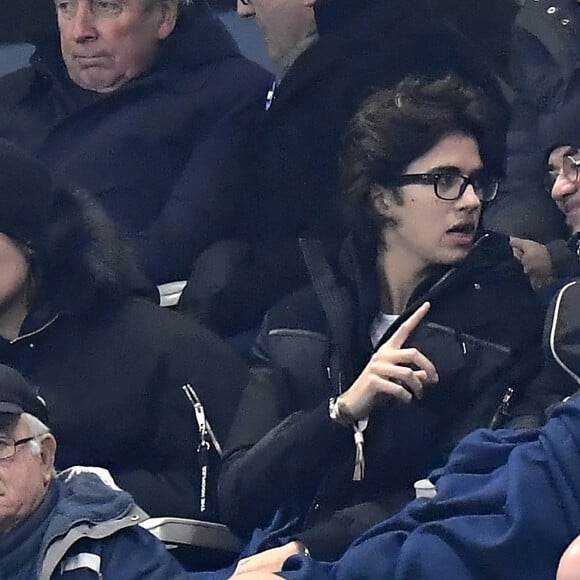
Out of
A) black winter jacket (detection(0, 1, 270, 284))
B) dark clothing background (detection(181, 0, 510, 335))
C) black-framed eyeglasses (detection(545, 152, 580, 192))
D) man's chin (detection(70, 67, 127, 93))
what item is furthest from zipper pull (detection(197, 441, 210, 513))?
man's chin (detection(70, 67, 127, 93))

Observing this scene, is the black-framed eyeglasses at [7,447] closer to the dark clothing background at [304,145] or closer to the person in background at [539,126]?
the dark clothing background at [304,145]

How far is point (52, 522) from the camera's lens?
2184mm

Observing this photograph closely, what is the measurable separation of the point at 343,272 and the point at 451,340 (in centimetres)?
19

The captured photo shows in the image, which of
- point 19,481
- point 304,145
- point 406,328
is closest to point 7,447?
point 19,481

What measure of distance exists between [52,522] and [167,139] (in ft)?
2.67

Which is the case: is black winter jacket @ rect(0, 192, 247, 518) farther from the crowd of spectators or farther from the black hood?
the black hood

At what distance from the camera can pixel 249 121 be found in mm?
2795

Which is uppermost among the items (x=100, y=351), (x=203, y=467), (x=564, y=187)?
(x=564, y=187)

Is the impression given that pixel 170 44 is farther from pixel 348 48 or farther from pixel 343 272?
pixel 343 272

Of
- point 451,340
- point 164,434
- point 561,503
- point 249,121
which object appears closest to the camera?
point 561,503

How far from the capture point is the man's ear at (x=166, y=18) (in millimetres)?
2910

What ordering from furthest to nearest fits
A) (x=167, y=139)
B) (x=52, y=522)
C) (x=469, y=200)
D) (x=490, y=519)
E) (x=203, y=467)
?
(x=167, y=139), (x=203, y=467), (x=469, y=200), (x=52, y=522), (x=490, y=519)

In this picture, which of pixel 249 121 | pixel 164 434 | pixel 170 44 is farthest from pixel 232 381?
pixel 170 44

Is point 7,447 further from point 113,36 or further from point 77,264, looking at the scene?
point 113,36
